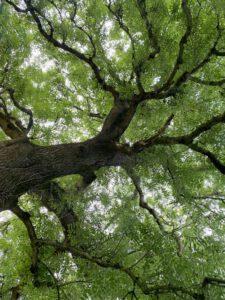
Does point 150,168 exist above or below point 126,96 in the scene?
below

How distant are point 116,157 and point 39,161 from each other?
115cm

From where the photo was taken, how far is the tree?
12.1 feet

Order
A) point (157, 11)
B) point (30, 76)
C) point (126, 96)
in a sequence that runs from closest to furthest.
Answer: point (157, 11) < point (126, 96) < point (30, 76)

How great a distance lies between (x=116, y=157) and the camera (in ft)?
15.6

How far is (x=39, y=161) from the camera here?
4.21 m

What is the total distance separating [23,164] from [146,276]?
2.01 m

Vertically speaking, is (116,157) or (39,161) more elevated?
(116,157)

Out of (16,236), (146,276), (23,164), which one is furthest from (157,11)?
(16,236)

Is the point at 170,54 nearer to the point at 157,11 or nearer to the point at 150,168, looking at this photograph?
the point at 157,11

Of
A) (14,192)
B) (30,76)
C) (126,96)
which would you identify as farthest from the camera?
(30,76)

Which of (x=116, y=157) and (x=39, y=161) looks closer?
(x=39, y=161)

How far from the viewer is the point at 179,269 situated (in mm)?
3312

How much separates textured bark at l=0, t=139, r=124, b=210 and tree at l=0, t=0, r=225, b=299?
14mm

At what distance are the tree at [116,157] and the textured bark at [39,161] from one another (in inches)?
0.5
